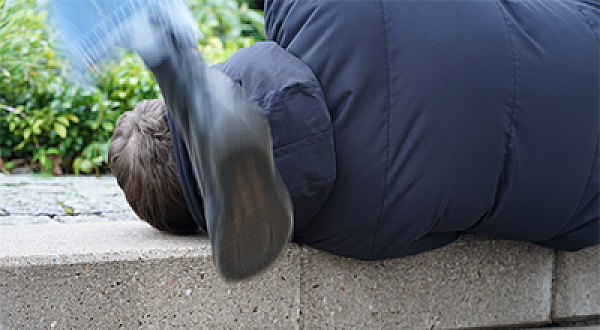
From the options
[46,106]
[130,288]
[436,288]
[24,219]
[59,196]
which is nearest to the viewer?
[130,288]

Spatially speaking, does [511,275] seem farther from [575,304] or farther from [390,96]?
[390,96]

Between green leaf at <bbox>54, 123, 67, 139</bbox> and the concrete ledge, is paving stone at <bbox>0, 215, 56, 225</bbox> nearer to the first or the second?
the concrete ledge

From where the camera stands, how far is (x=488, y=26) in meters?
1.13

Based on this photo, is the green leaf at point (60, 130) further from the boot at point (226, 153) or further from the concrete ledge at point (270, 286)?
the boot at point (226, 153)

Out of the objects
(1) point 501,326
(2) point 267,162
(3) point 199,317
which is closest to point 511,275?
(1) point 501,326

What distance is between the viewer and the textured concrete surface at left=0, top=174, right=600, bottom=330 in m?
1.10

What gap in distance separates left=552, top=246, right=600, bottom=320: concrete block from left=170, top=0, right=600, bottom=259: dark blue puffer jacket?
→ 0.37 m

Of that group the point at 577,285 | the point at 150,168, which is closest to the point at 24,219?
the point at 150,168

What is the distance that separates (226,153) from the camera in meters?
0.70

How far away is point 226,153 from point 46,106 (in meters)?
2.97

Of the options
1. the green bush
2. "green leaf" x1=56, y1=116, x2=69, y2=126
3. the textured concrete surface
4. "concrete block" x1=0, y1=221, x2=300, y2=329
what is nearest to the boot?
the textured concrete surface

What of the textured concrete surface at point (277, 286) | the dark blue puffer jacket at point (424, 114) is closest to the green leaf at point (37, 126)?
the textured concrete surface at point (277, 286)

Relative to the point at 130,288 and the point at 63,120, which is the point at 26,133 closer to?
the point at 63,120

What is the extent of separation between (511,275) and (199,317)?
871 millimetres
